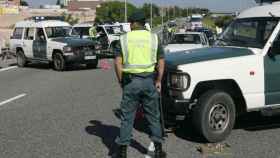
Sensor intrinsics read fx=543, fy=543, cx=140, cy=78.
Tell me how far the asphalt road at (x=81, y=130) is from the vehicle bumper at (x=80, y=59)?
21.6 ft

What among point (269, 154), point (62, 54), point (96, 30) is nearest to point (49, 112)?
point (269, 154)

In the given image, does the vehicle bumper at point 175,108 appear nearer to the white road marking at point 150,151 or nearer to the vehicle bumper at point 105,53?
the white road marking at point 150,151

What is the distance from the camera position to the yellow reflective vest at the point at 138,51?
6.50 m

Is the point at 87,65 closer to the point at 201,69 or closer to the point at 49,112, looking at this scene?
the point at 49,112

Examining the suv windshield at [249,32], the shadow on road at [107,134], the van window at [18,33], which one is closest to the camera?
the shadow on road at [107,134]

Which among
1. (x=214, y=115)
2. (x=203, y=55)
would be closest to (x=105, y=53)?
(x=203, y=55)

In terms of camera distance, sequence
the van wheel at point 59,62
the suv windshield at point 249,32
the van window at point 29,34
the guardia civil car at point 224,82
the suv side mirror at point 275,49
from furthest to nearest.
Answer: the van window at point 29,34 < the van wheel at point 59,62 < the suv windshield at point 249,32 < the suv side mirror at point 275,49 < the guardia civil car at point 224,82

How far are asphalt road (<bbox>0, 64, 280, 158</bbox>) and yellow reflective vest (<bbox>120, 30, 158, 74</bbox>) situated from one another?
1270 millimetres

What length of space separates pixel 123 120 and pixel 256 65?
2477 millimetres

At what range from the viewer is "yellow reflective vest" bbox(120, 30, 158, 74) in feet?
21.3

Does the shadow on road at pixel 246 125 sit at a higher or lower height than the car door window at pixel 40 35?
lower

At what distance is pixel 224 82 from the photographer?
7941 mm

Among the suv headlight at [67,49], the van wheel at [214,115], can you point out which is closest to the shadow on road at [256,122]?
the van wheel at [214,115]

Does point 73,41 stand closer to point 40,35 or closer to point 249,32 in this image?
point 40,35
